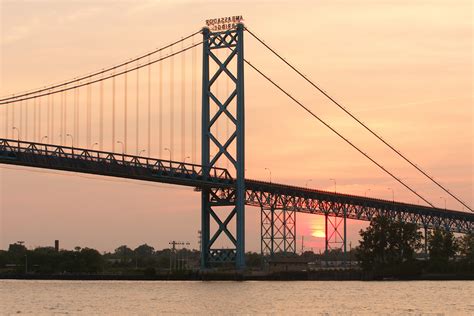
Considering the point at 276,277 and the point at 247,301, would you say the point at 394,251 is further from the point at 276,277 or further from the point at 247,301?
the point at 247,301

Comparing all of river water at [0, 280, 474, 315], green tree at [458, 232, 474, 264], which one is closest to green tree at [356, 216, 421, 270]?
green tree at [458, 232, 474, 264]

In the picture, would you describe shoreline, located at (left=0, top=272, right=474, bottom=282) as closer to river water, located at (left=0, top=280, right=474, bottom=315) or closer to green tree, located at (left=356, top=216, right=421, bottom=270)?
green tree, located at (left=356, top=216, right=421, bottom=270)

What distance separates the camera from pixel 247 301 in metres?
91.1

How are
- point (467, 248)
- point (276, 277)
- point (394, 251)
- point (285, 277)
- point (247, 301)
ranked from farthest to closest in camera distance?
point (467, 248) < point (394, 251) < point (285, 277) < point (276, 277) < point (247, 301)

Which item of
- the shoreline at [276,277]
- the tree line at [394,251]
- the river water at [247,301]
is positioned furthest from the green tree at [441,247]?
the river water at [247,301]

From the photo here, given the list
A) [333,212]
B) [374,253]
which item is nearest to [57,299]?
[374,253]

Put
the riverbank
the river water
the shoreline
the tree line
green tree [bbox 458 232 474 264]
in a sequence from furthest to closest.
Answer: green tree [bbox 458 232 474 264] → the tree line → the riverbank → the shoreline → the river water

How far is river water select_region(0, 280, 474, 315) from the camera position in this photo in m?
80.7

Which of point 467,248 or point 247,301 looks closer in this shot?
point 247,301

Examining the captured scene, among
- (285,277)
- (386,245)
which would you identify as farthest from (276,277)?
(386,245)

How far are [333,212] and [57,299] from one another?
277 ft

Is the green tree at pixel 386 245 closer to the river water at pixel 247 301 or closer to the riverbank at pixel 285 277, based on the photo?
the riverbank at pixel 285 277

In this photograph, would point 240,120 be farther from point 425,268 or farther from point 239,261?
point 425,268

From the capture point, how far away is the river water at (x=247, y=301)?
80688 millimetres
